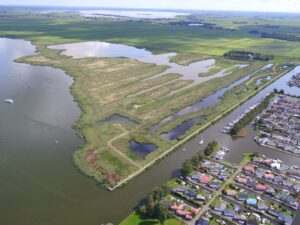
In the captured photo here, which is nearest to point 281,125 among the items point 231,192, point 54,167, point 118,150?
point 231,192

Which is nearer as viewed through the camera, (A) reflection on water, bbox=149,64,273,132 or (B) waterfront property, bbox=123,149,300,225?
(B) waterfront property, bbox=123,149,300,225

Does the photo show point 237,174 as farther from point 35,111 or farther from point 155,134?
point 35,111

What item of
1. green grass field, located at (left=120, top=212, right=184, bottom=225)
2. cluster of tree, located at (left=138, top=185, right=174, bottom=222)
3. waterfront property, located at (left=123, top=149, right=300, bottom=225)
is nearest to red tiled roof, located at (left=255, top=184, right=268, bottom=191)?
waterfront property, located at (left=123, top=149, right=300, bottom=225)

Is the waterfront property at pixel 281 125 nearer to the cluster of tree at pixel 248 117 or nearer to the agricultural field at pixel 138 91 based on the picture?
the cluster of tree at pixel 248 117

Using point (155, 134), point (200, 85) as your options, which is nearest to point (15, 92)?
point (155, 134)

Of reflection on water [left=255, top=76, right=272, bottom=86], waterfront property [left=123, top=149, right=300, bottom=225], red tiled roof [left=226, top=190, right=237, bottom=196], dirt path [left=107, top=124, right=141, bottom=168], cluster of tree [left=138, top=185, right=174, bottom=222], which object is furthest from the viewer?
reflection on water [left=255, top=76, right=272, bottom=86]

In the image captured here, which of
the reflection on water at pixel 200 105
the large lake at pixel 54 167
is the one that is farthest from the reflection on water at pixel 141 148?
the reflection on water at pixel 200 105

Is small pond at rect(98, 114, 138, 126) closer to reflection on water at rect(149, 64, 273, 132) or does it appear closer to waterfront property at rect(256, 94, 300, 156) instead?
reflection on water at rect(149, 64, 273, 132)
